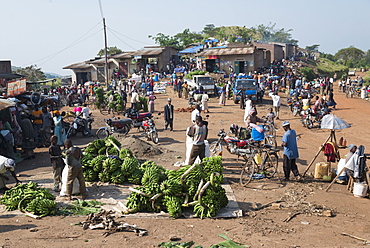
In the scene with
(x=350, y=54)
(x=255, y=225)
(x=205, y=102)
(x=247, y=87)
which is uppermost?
(x=350, y=54)

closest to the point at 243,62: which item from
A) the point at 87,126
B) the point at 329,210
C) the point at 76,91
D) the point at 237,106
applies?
the point at 237,106

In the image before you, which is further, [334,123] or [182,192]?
[334,123]

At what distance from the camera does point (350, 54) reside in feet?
275

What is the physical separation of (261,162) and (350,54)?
273ft

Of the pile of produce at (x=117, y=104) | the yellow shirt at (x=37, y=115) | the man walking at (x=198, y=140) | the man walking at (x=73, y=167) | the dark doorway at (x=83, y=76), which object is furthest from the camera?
the dark doorway at (x=83, y=76)

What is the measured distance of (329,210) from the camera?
8047mm

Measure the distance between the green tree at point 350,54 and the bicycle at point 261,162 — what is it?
256 feet

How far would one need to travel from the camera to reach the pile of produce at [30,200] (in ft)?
25.6

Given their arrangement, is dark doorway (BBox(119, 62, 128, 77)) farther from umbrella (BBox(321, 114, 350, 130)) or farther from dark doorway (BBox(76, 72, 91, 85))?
umbrella (BBox(321, 114, 350, 130))

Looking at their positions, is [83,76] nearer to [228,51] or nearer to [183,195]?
[228,51]

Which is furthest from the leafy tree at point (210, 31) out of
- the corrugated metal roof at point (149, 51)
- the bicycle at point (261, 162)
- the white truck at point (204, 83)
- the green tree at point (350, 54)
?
the bicycle at point (261, 162)

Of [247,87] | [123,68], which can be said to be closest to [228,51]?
[247,87]

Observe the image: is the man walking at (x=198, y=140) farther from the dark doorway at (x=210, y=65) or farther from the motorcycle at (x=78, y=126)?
the dark doorway at (x=210, y=65)

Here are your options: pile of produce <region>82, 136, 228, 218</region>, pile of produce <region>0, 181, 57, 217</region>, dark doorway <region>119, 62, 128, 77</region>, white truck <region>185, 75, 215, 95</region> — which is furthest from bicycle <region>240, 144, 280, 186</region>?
dark doorway <region>119, 62, 128, 77</region>
